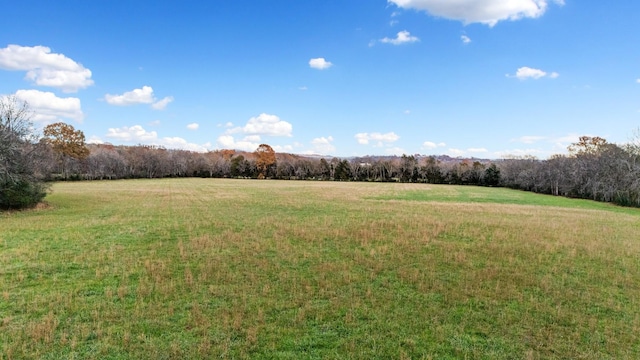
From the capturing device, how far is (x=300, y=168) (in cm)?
9719

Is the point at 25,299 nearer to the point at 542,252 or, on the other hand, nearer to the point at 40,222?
the point at 40,222

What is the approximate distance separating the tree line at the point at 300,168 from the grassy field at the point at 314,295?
835 centimetres

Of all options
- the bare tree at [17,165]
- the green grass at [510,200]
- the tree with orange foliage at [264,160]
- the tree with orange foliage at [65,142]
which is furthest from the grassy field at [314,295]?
the tree with orange foliage at [264,160]

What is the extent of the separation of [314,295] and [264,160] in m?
89.3

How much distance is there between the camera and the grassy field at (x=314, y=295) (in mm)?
A: 6000

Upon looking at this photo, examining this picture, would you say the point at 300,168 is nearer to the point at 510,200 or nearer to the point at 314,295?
the point at 510,200

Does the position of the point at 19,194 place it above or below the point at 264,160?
below

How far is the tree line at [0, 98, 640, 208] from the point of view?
888 inches

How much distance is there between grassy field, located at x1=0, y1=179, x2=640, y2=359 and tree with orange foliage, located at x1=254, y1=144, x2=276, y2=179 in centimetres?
7972

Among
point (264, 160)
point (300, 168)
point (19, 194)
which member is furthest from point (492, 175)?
point (19, 194)

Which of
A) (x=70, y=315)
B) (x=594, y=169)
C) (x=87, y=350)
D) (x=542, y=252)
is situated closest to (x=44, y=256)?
(x=70, y=315)

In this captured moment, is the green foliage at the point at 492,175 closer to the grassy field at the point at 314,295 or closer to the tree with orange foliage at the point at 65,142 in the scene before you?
the grassy field at the point at 314,295

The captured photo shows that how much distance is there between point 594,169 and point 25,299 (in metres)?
62.2

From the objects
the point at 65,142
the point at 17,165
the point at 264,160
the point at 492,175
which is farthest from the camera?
the point at 264,160
